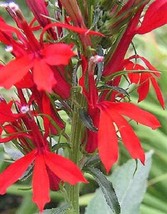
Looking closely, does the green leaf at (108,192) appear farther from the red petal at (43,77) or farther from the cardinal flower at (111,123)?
the red petal at (43,77)

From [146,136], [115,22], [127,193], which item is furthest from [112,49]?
[146,136]

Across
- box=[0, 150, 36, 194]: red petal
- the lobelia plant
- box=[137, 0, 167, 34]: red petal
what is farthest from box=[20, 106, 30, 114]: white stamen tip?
box=[137, 0, 167, 34]: red petal

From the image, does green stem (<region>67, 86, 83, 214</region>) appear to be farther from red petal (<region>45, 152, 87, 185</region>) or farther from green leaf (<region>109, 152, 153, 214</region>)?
green leaf (<region>109, 152, 153, 214</region>)

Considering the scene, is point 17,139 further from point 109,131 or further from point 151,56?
point 151,56

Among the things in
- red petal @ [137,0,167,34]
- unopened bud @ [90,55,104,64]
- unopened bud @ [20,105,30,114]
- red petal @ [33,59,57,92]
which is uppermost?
red petal @ [33,59,57,92]

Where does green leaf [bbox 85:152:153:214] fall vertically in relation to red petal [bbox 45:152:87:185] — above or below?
below

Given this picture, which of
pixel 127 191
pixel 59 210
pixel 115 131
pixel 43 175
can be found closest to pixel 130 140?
pixel 115 131

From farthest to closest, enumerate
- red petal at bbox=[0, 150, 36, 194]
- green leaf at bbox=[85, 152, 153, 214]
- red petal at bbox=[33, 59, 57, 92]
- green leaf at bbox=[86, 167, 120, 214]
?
green leaf at bbox=[85, 152, 153, 214] → green leaf at bbox=[86, 167, 120, 214] → red petal at bbox=[0, 150, 36, 194] → red petal at bbox=[33, 59, 57, 92]

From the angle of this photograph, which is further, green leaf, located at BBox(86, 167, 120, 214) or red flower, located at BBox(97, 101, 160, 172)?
green leaf, located at BBox(86, 167, 120, 214)

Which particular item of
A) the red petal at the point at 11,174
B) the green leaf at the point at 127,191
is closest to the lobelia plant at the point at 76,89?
the red petal at the point at 11,174
